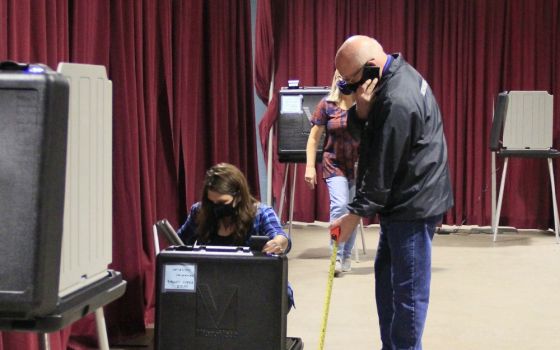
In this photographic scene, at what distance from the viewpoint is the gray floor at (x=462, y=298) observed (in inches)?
131

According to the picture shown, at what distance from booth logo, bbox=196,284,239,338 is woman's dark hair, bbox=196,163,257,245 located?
1.05ft

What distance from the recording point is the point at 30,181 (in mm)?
1154

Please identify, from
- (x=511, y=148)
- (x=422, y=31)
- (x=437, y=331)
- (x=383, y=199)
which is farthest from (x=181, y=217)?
(x=422, y=31)

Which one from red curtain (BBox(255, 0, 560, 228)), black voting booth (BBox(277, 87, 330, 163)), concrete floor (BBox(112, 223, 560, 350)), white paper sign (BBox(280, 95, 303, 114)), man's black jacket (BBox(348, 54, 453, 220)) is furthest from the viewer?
red curtain (BBox(255, 0, 560, 228))

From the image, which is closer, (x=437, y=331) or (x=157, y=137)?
(x=437, y=331)

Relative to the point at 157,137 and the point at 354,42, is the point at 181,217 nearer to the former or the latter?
the point at 157,137

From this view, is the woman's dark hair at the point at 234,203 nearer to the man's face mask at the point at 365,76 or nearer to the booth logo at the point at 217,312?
the booth logo at the point at 217,312

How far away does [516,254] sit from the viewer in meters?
5.63

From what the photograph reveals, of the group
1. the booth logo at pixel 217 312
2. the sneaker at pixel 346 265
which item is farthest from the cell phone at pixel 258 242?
the sneaker at pixel 346 265

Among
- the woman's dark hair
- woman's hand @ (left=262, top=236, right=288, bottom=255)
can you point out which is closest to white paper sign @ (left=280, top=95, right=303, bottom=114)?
the woman's dark hair

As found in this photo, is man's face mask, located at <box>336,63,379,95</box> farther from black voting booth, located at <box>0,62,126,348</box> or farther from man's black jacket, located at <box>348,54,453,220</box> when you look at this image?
black voting booth, located at <box>0,62,126,348</box>

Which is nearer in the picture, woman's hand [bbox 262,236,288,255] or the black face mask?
woman's hand [bbox 262,236,288,255]

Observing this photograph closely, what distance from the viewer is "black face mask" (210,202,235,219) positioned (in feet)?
9.26

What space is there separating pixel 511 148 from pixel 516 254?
1047 mm
